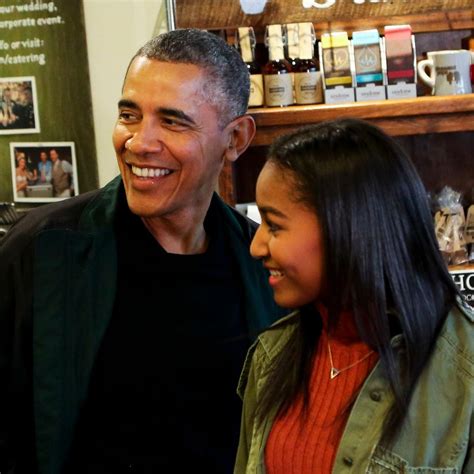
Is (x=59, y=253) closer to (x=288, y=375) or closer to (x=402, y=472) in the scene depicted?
(x=288, y=375)

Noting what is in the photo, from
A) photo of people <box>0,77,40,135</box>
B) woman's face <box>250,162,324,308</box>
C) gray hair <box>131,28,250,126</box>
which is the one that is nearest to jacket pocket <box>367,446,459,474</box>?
woman's face <box>250,162,324,308</box>

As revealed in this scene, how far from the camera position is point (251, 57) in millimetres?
2744

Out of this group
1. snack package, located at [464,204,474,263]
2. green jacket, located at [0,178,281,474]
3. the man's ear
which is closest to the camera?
green jacket, located at [0,178,281,474]

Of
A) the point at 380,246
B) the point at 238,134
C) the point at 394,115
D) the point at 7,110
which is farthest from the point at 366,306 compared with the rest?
the point at 7,110

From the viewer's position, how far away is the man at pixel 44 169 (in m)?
3.10

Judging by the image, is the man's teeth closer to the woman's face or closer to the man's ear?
the man's ear

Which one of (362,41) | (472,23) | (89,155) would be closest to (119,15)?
(89,155)

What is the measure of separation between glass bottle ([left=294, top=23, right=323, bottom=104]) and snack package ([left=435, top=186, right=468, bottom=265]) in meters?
0.54

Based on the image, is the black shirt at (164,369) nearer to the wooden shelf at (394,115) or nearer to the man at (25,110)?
the wooden shelf at (394,115)

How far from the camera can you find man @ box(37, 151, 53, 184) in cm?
310

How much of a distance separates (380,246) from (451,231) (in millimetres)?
Result: 1591

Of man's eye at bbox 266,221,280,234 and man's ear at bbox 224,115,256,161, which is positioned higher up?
man's ear at bbox 224,115,256,161

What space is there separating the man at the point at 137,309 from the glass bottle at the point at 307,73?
2.68ft

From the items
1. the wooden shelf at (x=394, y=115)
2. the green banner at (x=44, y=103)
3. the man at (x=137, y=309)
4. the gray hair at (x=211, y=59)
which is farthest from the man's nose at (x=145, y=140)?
the green banner at (x=44, y=103)
